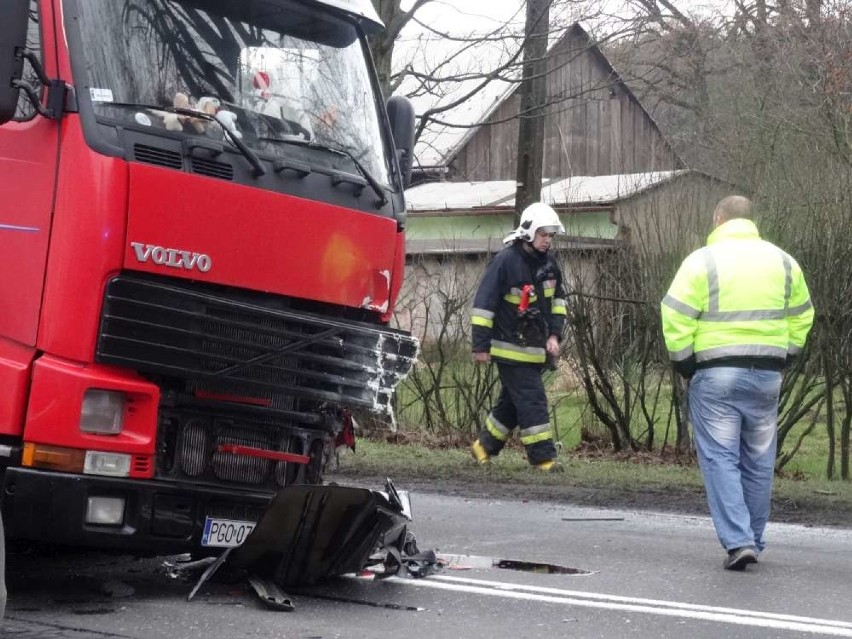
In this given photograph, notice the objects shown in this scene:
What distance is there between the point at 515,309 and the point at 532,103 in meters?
5.15

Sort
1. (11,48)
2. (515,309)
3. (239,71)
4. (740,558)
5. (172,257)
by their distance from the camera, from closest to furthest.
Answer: (11,48), (172,257), (239,71), (740,558), (515,309)

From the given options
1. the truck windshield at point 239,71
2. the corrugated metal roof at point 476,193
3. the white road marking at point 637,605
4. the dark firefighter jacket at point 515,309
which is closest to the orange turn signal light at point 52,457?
the truck windshield at point 239,71

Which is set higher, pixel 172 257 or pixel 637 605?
pixel 172 257

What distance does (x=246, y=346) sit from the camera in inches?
231

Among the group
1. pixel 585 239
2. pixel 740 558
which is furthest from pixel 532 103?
pixel 740 558

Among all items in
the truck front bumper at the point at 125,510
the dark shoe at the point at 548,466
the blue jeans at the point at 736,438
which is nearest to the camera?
the truck front bumper at the point at 125,510

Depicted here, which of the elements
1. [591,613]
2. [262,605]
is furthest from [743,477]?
[262,605]

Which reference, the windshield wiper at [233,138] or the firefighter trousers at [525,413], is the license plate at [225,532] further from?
the firefighter trousers at [525,413]

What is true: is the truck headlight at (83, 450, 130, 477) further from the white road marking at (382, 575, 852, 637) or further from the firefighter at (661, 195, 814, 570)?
the firefighter at (661, 195, 814, 570)

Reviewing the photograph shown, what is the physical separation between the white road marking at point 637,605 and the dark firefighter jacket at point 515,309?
14.1 feet

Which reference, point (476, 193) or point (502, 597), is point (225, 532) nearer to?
point (502, 597)

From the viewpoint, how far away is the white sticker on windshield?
562cm

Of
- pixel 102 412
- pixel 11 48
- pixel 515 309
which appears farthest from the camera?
pixel 515 309

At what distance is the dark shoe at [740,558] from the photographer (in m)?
6.91
